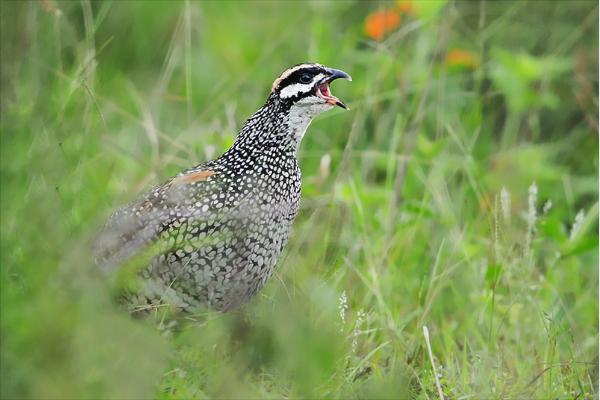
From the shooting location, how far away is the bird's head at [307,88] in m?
4.31

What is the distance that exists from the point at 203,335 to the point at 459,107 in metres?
3.33

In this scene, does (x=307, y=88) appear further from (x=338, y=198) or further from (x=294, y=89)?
(x=338, y=198)

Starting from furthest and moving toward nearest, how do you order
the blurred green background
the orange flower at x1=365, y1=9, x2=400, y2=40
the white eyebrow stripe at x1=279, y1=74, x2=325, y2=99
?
the orange flower at x1=365, y1=9, x2=400, y2=40
the white eyebrow stripe at x1=279, y1=74, x2=325, y2=99
the blurred green background

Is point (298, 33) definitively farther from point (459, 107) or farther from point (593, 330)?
point (593, 330)

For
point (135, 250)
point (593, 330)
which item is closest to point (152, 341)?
point (135, 250)

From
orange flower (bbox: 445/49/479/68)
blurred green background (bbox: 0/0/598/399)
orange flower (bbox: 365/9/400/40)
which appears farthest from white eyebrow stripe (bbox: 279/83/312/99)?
orange flower (bbox: 445/49/479/68)

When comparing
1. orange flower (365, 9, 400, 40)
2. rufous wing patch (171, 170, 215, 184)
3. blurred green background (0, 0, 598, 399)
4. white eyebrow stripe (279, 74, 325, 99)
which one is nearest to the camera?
blurred green background (0, 0, 598, 399)

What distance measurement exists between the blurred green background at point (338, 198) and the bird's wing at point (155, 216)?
111 millimetres

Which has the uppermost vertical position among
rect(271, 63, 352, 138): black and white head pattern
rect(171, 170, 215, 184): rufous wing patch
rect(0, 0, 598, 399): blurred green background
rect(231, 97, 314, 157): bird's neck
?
rect(271, 63, 352, 138): black and white head pattern

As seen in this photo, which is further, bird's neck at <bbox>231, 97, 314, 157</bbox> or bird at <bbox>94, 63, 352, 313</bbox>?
bird's neck at <bbox>231, 97, 314, 157</bbox>

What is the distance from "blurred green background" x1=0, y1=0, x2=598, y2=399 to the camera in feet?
10.6

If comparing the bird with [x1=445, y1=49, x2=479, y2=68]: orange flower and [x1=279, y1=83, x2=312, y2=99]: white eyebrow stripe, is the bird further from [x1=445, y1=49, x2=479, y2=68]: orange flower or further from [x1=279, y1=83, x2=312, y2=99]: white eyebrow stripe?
[x1=445, y1=49, x2=479, y2=68]: orange flower

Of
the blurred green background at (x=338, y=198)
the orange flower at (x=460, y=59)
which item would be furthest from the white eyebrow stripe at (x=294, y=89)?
the orange flower at (x=460, y=59)

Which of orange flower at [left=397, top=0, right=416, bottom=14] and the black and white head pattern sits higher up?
the black and white head pattern
